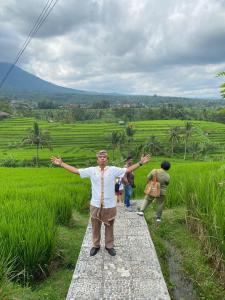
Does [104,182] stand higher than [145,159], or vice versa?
[145,159]

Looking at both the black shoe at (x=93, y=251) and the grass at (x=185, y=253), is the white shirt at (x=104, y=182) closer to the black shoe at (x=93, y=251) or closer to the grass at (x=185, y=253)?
the black shoe at (x=93, y=251)

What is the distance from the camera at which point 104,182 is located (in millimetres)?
5199

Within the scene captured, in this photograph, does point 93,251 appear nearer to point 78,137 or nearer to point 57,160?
point 57,160

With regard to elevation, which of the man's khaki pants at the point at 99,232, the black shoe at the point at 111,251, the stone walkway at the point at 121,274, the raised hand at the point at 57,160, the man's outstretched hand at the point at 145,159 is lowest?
the stone walkway at the point at 121,274

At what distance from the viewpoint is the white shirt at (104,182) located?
5211mm

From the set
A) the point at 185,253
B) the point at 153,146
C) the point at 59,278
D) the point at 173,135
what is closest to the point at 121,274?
the point at 59,278

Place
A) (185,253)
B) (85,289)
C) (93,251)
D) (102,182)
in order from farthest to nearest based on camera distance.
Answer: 1. (185,253)
2. (93,251)
3. (102,182)
4. (85,289)

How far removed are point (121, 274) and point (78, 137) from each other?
213ft

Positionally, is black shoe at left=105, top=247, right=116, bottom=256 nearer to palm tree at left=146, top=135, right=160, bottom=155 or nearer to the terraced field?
the terraced field

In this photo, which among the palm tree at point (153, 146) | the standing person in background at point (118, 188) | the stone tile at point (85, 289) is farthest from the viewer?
the palm tree at point (153, 146)

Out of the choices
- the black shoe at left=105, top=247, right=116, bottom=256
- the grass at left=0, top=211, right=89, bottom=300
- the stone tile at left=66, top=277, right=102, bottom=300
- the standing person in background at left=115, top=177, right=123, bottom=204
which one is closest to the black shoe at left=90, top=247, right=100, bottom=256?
the black shoe at left=105, top=247, right=116, bottom=256

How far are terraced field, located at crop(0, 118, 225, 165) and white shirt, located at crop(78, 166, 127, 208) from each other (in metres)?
44.8

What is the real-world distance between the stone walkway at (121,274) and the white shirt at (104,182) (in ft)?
3.05

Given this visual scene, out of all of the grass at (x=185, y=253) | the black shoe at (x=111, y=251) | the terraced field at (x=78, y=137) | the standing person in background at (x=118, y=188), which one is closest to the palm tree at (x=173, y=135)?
the terraced field at (x=78, y=137)
